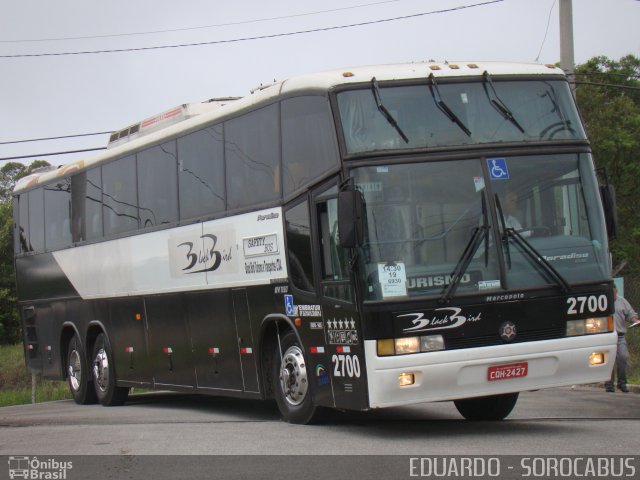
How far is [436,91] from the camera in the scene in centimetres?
1134

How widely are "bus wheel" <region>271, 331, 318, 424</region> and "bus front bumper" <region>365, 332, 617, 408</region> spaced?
183 centimetres

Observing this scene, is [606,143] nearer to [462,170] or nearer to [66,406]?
[66,406]

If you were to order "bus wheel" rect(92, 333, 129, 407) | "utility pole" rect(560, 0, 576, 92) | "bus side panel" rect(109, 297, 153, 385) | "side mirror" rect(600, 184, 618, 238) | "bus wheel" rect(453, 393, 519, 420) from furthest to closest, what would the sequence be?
"utility pole" rect(560, 0, 576, 92) → "bus wheel" rect(92, 333, 129, 407) → "bus side panel" rect(109, 297, 153, 385) → "bus wheel" rect(453, 393, 519, 420) → "side mirror" rect(600, 184, 618, 238)

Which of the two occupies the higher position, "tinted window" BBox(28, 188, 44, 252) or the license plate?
"tinted window" BBox(28, 188, 44, 252)

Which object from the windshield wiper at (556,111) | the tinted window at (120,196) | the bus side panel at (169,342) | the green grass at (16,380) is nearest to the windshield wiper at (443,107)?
the windshield wiper at (556,111)

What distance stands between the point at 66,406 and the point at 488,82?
11.3 meters

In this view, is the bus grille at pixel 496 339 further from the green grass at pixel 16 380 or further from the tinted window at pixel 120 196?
the green grass at pixel 16 380

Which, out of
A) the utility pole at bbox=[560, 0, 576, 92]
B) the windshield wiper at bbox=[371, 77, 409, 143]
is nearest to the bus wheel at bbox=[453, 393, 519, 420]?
the windshield wiper at bbox=[371, 77, 409, 143]

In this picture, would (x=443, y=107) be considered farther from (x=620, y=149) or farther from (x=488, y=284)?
(x=620, y=149)

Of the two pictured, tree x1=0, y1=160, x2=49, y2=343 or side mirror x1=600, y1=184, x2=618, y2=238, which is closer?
side mirror x1=600, y1=184, x2=618, y2=238

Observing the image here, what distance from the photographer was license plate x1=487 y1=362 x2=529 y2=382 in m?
10.7

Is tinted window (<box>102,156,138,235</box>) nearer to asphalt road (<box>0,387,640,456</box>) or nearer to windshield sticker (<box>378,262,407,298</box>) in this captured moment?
asphalt road (<box>0,387,640,456</box>)

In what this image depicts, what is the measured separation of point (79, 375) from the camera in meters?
19.6

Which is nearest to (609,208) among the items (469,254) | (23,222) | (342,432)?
(469,254)
